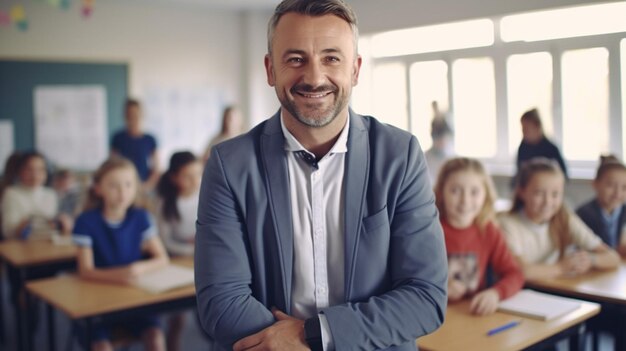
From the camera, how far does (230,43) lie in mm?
8516

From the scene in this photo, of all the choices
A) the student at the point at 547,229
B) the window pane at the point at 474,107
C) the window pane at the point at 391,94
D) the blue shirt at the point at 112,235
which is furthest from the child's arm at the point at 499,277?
the window pane at the point at 391,94

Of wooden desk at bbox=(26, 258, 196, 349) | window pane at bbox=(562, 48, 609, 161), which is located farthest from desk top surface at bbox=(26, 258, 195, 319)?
window pane at bbox=(562, 48, 609, 161)

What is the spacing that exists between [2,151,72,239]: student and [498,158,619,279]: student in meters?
2.94

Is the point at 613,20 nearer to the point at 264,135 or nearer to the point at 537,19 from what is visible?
the point at 537,19

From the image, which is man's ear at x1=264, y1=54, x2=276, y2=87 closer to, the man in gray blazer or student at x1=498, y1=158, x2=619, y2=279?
the man in gray blazer

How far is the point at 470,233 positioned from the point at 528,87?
14.7 feet

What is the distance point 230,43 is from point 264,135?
24.1 feet

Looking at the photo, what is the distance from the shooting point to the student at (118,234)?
2973 millimetres

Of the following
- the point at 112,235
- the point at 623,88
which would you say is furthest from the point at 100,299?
the point at 623,88

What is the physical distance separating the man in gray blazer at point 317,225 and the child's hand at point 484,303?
92 cm

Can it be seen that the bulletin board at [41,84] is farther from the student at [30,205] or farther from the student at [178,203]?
the student at [178,203]

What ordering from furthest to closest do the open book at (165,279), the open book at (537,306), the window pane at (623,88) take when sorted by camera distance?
the window pane at (623,88) → the open book at (165,279) → the open book at (537,306)

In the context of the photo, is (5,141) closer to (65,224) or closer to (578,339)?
(65,224)

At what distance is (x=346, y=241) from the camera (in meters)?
1.35
